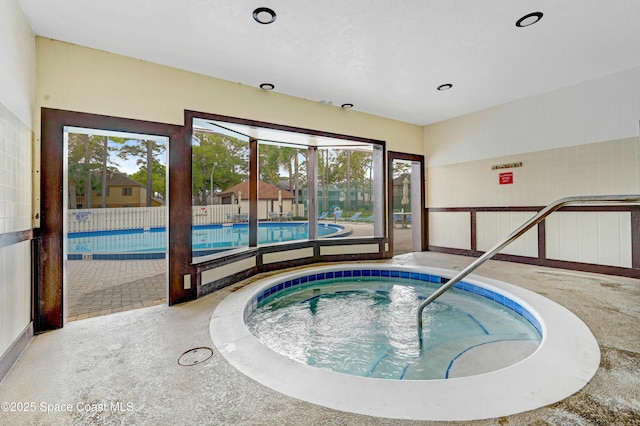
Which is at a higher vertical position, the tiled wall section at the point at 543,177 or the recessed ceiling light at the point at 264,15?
the recessed ceiling light at the point at 264,15

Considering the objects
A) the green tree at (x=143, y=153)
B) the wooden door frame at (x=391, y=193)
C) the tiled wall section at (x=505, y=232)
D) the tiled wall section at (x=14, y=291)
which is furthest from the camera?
the green tree at (x=143, y=153)

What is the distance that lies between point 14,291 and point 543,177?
626cm

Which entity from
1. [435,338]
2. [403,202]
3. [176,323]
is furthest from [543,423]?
[403,202]

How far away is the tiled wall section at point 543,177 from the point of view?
3.80 meters

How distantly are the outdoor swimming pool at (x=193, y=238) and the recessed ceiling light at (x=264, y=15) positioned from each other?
223 centimetres

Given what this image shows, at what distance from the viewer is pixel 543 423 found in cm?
125

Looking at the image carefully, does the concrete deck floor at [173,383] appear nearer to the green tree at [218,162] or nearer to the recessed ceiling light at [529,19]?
the green tree at [218,162]

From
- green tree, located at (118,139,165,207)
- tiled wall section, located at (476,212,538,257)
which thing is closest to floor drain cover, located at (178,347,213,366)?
tiled wall section, located at (476,212,538,257)

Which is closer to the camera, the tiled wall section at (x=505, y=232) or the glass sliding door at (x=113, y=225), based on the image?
the glass sliding door at (x=113, y=225)

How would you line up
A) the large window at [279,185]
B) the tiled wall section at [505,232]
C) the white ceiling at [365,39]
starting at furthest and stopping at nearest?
the tiled wall section at [505,232], the large window at [279,185], the white ceiling at [365,39]

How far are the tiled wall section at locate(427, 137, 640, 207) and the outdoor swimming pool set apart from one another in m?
2.39

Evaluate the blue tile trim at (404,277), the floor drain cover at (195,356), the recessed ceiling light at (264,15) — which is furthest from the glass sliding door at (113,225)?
the recessed ceiling light at (264,15)

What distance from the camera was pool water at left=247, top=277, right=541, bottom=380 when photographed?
216 centimetres

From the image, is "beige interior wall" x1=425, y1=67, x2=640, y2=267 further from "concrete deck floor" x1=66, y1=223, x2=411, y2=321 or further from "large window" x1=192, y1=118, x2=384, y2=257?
"concrete deck floor" x1=66, y1=223, x2=411, y2=321
